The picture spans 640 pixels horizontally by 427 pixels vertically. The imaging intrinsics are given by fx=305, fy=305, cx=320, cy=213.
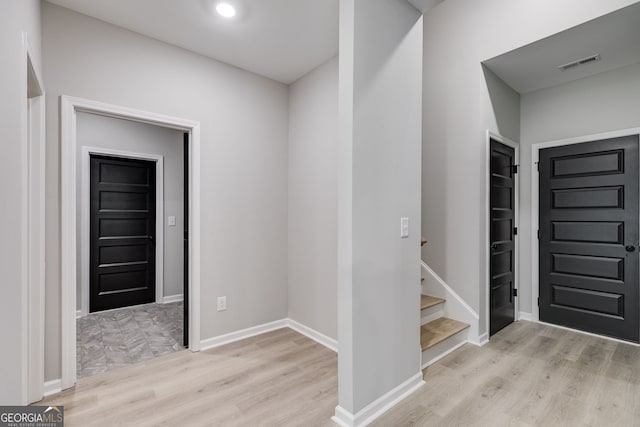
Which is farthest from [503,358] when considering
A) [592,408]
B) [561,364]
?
[592,408]

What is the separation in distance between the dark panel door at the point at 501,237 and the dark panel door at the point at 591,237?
13.4 inches

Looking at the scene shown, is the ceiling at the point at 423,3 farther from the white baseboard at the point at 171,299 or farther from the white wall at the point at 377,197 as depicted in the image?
the white baseboard at the point at 171,299

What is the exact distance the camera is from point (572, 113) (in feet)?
10.8

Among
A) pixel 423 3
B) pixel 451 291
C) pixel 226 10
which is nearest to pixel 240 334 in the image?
pixel 451 291

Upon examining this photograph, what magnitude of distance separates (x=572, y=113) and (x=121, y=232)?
568 centimetres

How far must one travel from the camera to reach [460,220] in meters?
3.08

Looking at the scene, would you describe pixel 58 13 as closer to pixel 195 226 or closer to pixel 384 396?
pixel 195 226

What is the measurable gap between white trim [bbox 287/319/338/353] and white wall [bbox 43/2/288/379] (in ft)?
0.64

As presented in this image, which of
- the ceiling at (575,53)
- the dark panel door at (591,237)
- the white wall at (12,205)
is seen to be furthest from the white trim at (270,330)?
the ceiling at (575,53)

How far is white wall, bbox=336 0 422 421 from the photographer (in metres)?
1.77

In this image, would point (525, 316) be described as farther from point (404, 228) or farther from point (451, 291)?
point (404, 228)

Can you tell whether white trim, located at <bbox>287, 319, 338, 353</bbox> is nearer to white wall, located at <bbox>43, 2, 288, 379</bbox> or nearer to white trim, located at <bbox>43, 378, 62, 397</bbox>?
white wall, located at <bbox>43, 2, 288, 379</bbox>

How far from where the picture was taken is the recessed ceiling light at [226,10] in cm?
216

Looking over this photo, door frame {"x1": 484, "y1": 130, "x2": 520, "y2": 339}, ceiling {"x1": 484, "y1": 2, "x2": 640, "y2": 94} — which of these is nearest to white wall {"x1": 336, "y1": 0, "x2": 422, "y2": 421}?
door frame {"x1": 484, "y1": 130, "x2": 520, "y2": 339}
